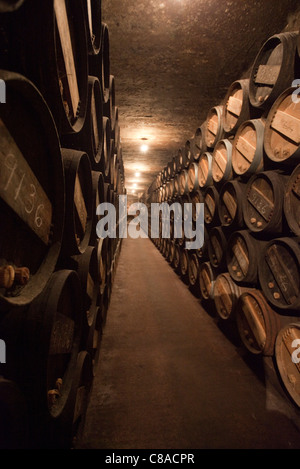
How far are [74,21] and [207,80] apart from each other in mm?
3545

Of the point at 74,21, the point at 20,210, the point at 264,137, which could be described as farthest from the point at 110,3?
the point at 20,210

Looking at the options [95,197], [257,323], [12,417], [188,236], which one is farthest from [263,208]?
[188,236]

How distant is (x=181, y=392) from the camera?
240cm

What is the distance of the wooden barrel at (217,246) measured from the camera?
350 centimetres

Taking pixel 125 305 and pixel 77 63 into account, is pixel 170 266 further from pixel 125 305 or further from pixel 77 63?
pixel 77 63

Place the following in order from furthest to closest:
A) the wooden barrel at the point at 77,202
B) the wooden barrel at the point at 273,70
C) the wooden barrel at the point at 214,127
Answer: the wooden barrel at the point at 214,127 < the wooden barrel at the point at 273,70 < the wooden barrel at the point at 77,202

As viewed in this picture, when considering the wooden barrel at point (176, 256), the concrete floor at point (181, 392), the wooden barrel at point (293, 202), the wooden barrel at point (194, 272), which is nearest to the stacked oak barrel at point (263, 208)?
the wooden barrel at point (293, 202)

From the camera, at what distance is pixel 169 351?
3.07 m

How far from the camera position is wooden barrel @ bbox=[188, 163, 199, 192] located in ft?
15.4

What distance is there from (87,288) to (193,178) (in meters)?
3.64

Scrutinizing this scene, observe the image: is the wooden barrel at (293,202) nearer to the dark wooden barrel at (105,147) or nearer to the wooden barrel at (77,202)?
the wooden barrel at (77,202)

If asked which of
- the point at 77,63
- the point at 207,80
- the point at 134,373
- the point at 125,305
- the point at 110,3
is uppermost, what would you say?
the point at 207,80

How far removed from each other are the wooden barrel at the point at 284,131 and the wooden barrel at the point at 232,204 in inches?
28.3
